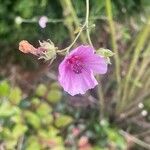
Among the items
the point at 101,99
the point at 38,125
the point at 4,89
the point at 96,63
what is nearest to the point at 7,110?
the point at 4,89

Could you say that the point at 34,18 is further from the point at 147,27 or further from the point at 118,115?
the point at 118,115

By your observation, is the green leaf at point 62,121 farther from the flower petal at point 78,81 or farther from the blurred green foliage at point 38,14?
the flower petal at point 78,81

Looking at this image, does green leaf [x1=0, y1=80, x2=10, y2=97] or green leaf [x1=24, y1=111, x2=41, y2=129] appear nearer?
green leaf [x1=0, y1=80, x2=10, y2=97]

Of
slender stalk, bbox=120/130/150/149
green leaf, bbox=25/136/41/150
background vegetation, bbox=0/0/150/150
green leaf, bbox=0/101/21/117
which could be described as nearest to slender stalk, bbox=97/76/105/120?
background vegetation, bbox=0/0/150/150

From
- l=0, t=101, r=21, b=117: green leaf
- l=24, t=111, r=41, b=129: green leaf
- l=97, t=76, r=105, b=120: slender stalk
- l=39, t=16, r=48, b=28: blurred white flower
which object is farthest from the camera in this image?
l=97, t=76, r=105, b=120: slender stalk

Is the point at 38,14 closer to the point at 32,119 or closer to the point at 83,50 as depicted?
the point at 32,119

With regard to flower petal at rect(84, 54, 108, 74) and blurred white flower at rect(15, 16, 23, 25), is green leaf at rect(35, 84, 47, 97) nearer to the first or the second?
blurred white flower at rect(15, 16, 23, 25)

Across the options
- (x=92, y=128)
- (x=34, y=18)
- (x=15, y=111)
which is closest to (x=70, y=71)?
(x=15, y=111)

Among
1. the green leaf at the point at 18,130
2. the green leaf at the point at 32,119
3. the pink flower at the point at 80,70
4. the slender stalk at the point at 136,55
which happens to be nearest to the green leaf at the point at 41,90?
the green leaf at the point at 32,119

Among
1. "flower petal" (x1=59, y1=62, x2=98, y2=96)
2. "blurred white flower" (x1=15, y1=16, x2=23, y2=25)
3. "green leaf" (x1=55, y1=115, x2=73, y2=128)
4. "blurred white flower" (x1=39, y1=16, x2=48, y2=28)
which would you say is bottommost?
"flower petal" (x1=59, y1=62, x2=98, y2=96)
